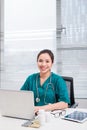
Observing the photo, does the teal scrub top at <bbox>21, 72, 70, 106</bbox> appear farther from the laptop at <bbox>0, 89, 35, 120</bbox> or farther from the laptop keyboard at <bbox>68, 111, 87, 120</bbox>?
the laptop at <bbox>0, 89, 35, 120</bbox>

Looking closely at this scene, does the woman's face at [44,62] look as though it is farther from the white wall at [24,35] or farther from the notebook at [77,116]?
the white wall at [24,35]

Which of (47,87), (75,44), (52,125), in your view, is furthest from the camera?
(75,44)

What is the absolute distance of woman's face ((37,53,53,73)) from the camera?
6.77 ft

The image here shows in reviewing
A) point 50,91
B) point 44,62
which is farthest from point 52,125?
point 44,62

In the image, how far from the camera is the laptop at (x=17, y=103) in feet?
5.17

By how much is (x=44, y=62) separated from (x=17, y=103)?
61 centimetres

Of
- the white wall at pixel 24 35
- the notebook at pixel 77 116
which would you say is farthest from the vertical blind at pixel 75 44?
the notebook at pixel 77 116

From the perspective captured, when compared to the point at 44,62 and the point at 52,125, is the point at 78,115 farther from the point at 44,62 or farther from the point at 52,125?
the point at 44,62

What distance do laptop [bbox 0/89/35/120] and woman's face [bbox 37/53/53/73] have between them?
0.53 m

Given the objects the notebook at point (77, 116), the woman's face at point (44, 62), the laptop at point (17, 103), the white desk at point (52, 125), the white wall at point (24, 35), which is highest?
the white wall at point (24, 35)

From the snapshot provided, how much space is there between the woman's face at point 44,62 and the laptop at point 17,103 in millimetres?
528

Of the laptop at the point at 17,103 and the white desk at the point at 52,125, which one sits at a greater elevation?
the laptop at the point at 17,103

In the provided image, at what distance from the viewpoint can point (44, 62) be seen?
2.09 metres

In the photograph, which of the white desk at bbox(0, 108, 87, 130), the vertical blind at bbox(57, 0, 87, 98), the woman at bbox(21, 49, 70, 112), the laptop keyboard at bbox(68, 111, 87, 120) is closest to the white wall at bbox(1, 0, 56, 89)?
the vertical blind at bbox(57, 0, 87, 98)
